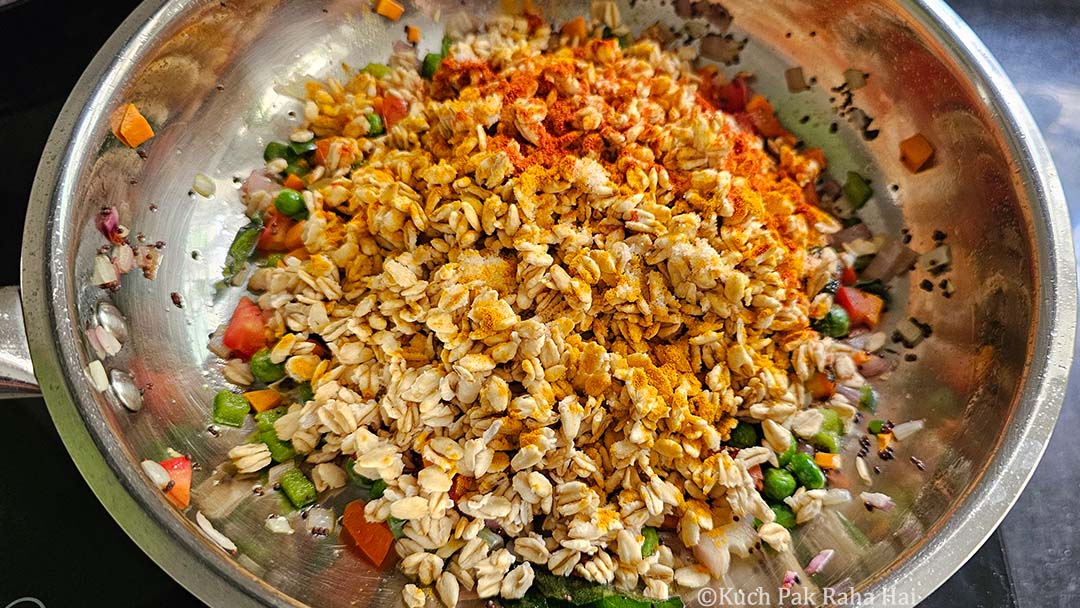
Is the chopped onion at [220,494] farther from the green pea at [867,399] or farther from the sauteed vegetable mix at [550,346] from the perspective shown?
the green pea at [867,399]

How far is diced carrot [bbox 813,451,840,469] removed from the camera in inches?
37.3

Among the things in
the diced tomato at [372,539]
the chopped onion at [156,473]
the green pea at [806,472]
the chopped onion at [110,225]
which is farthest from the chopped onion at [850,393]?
the chopped onion at [110,225]

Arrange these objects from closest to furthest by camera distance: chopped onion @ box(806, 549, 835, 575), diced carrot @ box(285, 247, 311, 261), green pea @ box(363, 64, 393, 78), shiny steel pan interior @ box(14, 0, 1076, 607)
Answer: shiny steel pan interior @ box(14, 0, 1076, 607), chopped onion @ box(806, 549, 835, 575), diced carrot @ box(285, 247, 311, 261), green pea @ box(363, 64, 393, 78)

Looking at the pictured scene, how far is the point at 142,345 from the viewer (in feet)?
2.94

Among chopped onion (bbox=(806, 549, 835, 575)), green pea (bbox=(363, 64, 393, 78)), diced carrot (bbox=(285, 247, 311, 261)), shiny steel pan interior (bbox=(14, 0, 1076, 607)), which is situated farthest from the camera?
green pea (bbox=(363, 64, 393, 78))

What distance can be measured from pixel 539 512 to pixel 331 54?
745mm

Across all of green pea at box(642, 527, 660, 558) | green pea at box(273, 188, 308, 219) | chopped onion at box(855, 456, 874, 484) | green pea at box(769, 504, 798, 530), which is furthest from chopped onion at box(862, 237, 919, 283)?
green pea at box(273, 188, 308, 219)

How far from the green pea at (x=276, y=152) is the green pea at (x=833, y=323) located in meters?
0.78

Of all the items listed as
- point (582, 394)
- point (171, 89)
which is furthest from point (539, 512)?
point (171, 89)

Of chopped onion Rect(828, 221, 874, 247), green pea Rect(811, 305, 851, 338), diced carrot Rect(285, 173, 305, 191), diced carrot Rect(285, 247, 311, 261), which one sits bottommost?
diced carrot Rect(285, 247, 311, 261)

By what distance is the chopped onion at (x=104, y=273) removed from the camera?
0.87m

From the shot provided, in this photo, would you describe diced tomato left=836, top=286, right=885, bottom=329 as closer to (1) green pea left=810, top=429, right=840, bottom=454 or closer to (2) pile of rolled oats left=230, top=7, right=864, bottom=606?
(2) pile of rolled oats left=230, top=7, right=864, bottom=606

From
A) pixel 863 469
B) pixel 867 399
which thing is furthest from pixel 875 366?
pixel 863 469

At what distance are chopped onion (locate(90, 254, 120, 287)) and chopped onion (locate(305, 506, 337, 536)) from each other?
0.36m
